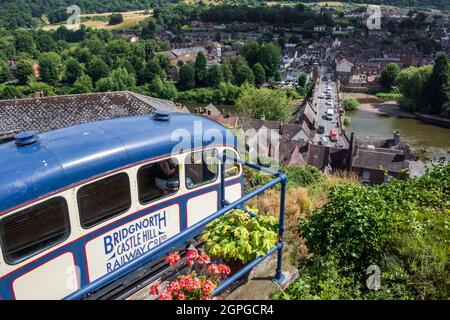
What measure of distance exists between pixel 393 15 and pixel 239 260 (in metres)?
222

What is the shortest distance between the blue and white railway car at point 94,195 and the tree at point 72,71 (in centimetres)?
8544

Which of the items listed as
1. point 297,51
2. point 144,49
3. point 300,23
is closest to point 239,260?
point 144,49

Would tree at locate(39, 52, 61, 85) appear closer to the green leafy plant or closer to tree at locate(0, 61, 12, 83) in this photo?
tree at locate(0, 61, 12, 83)

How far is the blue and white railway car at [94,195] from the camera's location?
5.02 metres

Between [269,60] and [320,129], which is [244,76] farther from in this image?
[320,129]

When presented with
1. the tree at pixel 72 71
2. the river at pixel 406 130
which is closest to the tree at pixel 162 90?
the river at pixel 406 130

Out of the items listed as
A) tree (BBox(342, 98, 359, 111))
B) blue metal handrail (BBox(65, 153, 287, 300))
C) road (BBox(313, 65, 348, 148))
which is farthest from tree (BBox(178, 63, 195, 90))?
blue metal handrail (BBox(65, 153, 287, 300))

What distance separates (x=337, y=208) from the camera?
6535mm

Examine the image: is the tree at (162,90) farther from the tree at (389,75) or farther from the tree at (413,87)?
the tree at (389,75)

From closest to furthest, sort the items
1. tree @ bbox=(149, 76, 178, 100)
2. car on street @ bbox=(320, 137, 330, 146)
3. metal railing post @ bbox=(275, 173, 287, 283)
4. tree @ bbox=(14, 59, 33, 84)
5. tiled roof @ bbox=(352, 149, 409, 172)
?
metal railing post @ bbox=(275, 173, 287, 283) → tiled roof @ bbox=(352, 149, 409, 172) → car on street @ bbox=(320, 137, 330, 146) → tree @ bbox=(149, 76, 178, 100) → tree @ bbox=(14, 59, 33, 84)

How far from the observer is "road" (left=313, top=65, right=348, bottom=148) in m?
50.6

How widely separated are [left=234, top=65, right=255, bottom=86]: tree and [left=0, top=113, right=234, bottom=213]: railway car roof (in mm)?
79329

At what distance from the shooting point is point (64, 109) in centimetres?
2061
